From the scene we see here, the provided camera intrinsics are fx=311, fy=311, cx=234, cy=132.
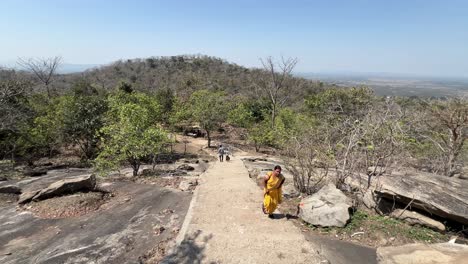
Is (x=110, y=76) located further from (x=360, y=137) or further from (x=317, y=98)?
(x=360, y=137)

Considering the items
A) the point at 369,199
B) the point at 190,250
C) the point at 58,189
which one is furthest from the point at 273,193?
the point at 58,189

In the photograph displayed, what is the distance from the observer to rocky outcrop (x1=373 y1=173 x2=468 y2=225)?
8742mm

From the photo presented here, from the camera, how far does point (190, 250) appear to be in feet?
25.3

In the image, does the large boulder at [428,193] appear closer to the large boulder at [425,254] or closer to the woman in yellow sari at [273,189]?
the large boulder at [425,254]

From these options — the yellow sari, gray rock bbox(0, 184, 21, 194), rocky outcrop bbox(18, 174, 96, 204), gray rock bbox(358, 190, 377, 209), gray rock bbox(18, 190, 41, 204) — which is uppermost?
the yellow sari

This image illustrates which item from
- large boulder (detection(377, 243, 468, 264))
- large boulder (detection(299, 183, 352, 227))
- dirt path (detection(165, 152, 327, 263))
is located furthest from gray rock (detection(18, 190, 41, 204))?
large boulder (detection(377, 243, 468, 264))

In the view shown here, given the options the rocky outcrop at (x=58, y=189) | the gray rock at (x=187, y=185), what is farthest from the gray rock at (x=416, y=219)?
the rocky outcrop at (x=58, y=189)

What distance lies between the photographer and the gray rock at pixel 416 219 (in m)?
8.93

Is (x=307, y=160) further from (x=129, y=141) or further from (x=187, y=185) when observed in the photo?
(x=129, y=141)

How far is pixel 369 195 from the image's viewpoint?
10391mm

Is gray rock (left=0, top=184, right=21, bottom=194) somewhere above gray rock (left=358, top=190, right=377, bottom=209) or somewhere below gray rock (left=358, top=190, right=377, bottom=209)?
below

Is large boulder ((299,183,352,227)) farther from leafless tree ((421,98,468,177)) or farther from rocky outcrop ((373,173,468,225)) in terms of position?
leafless tree ((421,98,468,177))

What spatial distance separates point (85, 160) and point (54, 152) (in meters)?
5.66

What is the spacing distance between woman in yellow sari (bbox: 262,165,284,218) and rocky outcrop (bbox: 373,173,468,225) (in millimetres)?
3217
